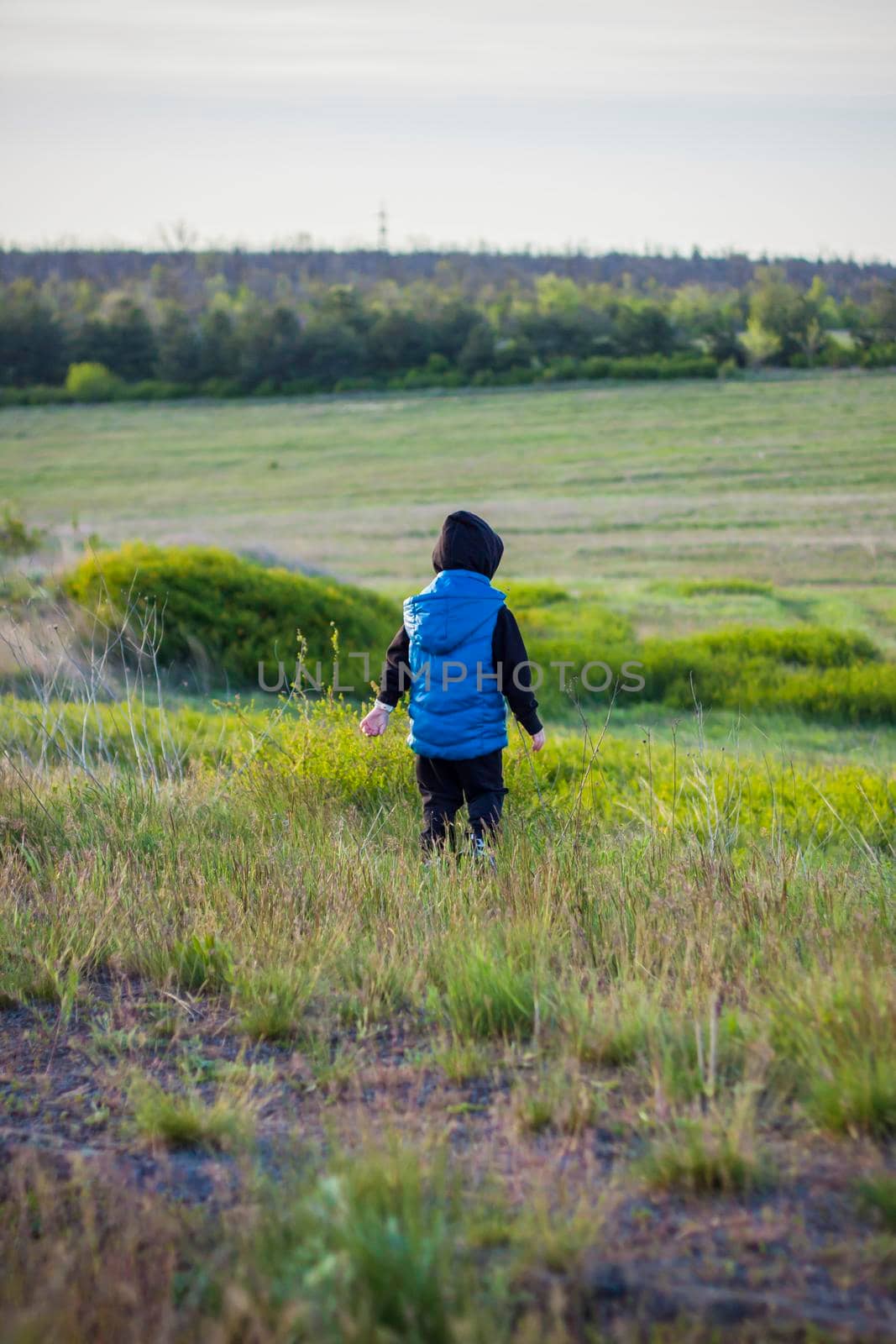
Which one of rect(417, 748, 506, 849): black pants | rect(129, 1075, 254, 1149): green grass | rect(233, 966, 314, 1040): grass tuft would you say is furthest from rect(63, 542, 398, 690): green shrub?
rect(129, 1075, 254, 1149): green grass

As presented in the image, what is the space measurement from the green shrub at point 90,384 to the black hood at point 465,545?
49.1m

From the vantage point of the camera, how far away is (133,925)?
141 inches

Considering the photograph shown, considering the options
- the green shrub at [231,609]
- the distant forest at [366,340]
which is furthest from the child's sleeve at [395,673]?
the distant forest at [366,340]

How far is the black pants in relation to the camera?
4621 mm

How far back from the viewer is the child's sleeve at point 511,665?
455 centimetres

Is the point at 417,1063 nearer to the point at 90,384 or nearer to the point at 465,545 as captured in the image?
the point at 465,545

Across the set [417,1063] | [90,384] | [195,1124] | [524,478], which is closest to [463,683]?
[417,1063]

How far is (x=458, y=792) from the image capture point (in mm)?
4750

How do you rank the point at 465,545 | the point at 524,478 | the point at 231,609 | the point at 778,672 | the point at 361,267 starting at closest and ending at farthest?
1. the point at 465,545
2. the point at 778,672
3. the point at 231,609
4. the point at 524,478
5. the point at 361,267

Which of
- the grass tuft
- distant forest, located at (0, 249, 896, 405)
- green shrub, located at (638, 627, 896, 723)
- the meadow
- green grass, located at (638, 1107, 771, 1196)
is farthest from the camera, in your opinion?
distant forest, located at (0, 249, 896, 405)

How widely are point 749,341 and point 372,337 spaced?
1745 centimetres

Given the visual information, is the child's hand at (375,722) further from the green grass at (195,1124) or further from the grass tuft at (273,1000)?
the green grass at (195,1124)

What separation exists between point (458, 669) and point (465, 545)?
524 millimetres

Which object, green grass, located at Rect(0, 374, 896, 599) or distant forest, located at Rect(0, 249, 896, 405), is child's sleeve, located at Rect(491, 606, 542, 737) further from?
distant forest, located at Rect(0, 249, 896, 405)
